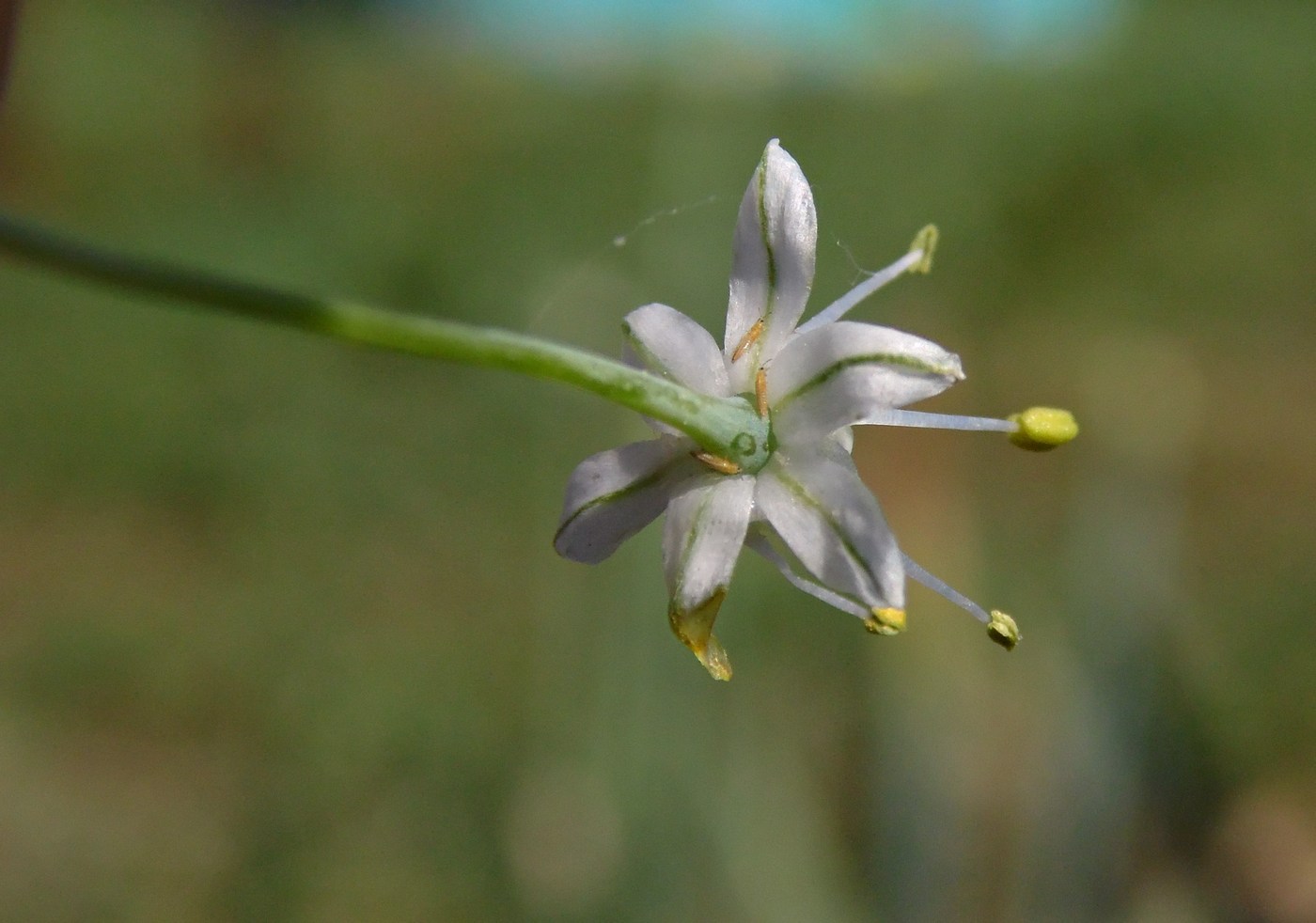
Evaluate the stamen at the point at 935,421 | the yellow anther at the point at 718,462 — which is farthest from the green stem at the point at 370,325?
the stamen at the point at 935,421

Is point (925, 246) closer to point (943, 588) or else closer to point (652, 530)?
point (943, 588)

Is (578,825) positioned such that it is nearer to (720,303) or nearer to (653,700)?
(653,700)

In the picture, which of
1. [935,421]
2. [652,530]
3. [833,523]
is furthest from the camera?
[652,530]

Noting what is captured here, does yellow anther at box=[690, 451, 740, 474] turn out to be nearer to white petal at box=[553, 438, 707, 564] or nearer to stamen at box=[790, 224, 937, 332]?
white petal at box=[553, 438, 707, 564]

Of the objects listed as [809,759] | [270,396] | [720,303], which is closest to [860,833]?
[809,759]

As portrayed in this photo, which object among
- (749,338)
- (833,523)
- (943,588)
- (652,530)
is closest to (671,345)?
(749,338)

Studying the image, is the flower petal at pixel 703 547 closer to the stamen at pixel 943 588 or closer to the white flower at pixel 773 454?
the white flower at pixel 773 454

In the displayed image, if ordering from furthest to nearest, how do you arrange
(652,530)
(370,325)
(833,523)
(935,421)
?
(652,530) → (935,421) → (833,523) → (370,325)
